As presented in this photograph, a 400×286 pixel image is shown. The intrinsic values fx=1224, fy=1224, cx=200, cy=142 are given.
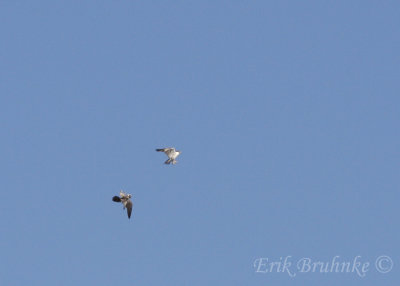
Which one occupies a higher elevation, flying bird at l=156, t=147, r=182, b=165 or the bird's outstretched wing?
flying bird at l=156, t=147, r=182, b=165

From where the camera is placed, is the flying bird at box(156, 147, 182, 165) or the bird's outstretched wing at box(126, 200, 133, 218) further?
the bird's outstretched wing at box(126, 200, 133, 218)

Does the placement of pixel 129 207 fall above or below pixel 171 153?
below

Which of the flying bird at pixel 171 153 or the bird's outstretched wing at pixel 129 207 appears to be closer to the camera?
the flying bird at pixel 171 153

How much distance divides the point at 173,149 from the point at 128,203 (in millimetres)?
8723

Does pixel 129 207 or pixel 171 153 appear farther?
pixel 129 207

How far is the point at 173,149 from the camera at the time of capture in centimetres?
14050

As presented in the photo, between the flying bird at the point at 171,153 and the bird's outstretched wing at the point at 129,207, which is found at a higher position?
the flying bird at the point at 171,153

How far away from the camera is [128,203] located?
470 feet
